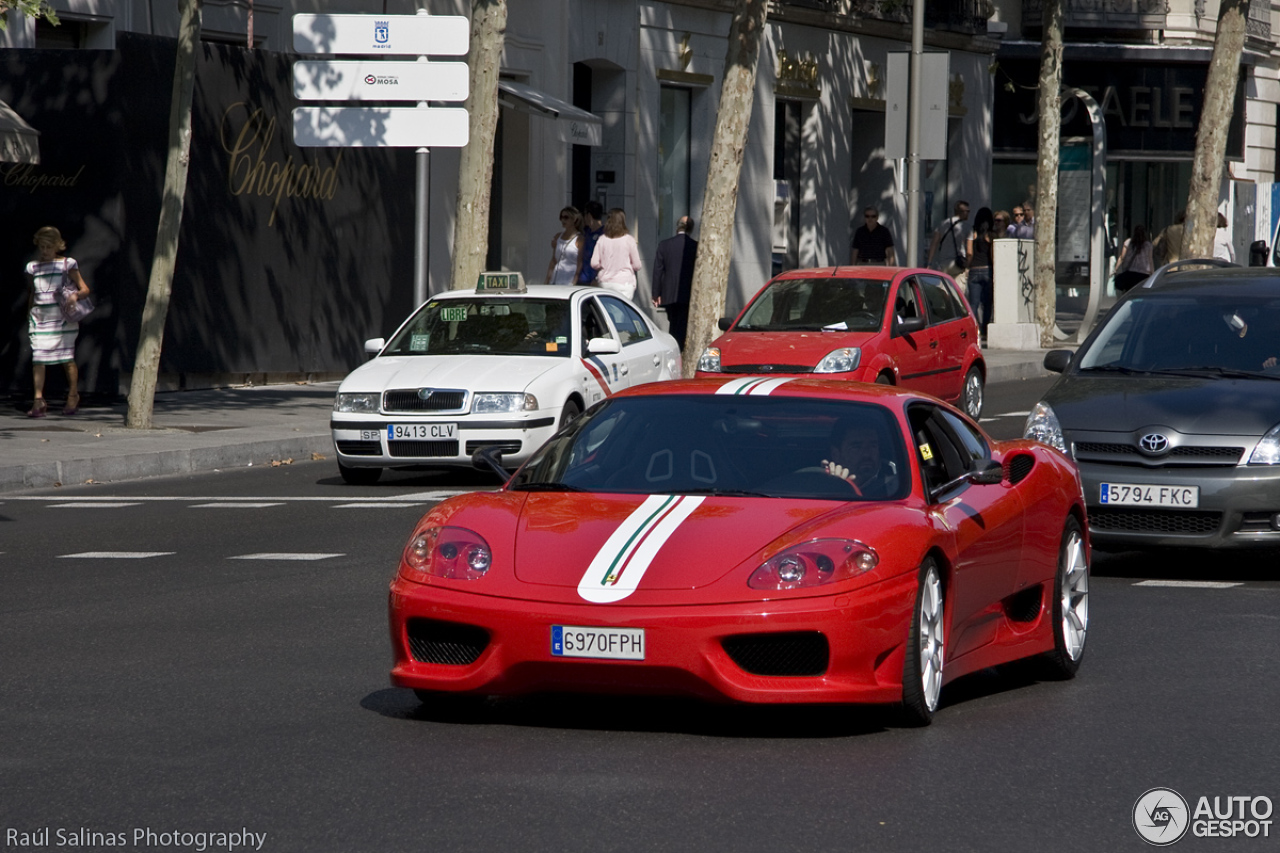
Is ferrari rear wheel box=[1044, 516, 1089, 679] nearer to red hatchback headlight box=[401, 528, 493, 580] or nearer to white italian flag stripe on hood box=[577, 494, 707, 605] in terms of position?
white italian flag stripe on hood box=[577, 494, 707, 605]

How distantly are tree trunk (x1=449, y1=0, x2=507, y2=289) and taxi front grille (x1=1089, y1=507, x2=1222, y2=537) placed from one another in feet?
36.8

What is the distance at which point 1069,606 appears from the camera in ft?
27.3

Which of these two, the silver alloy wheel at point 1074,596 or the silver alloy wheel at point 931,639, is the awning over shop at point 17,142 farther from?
Answer: the silver alloy wheel at point 931,639

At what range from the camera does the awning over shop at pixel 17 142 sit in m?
19.7

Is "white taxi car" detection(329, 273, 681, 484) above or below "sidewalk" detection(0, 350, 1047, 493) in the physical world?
above

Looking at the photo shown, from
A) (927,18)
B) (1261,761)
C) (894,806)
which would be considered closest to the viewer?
(894,806)

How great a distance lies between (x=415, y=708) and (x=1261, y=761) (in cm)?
282

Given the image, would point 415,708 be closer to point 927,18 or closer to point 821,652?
point 821,652

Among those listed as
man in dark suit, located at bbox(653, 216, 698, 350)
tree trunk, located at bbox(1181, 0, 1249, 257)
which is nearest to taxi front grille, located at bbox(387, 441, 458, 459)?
man in dark suit, located at bbox(653, 216, 698, 350)

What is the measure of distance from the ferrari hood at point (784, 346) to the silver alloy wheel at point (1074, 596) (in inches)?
405

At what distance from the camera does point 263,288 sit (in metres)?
24.3

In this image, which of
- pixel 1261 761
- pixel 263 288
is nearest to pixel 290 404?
pixel 263 288

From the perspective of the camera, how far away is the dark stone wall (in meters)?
22.0

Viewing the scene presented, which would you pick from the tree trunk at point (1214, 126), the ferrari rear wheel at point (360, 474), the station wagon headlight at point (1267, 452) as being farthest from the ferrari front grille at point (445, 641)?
the tree trunk at point (1214, 126)
